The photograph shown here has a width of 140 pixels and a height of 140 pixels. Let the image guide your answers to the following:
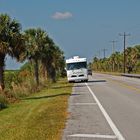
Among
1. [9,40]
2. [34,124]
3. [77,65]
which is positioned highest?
[9,40]

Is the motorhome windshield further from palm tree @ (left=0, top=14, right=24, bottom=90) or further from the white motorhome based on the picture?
palm tree @ (left=0, top=14, right=24, bottom=90)

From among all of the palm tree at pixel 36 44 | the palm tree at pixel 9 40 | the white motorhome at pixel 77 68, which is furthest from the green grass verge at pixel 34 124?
the white motorhome at pixel 77 68

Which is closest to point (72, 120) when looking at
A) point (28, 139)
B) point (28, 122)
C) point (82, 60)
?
point (28, 122)

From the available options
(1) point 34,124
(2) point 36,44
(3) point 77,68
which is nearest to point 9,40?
(1) point 34,124

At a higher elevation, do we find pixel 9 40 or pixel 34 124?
pixel 9 40

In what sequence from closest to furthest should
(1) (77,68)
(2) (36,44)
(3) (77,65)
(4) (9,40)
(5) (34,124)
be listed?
(5) (34,124) < (4) (9,40) < (2) (36,44) < (1) (77,68) < (3) (77,65)

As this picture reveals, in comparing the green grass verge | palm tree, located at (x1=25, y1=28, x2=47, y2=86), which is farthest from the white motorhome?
the green grass verge

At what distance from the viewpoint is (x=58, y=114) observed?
19234mm

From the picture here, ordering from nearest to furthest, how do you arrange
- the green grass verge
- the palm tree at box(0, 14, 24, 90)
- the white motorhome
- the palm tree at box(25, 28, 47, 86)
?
the green grass verge, the palm tree at box(0, 14, 24, 90), the palm tree at box(25, 28, 47, 86), the white motorhome

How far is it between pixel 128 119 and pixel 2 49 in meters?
16.6

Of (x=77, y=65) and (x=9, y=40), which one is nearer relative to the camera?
(x=9, y=40)

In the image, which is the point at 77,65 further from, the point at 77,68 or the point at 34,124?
the point at 34,124

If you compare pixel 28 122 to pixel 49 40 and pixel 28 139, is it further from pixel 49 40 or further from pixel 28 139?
pixel 49 40

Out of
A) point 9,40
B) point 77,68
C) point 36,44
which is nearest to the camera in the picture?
point 9,40
